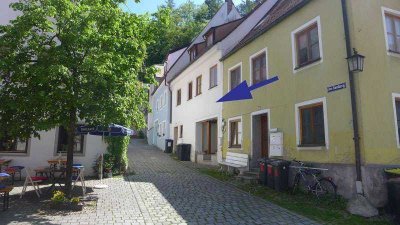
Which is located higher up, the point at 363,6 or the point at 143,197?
the point at 363,6

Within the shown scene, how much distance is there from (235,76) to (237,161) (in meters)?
4.46

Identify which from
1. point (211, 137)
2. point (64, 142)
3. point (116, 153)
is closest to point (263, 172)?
point (116, 153)

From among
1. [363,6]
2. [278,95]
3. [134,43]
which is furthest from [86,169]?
[363,6]

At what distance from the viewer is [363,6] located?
32.0ft

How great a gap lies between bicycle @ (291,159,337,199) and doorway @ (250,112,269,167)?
3.33m

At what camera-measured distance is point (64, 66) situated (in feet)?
27.3

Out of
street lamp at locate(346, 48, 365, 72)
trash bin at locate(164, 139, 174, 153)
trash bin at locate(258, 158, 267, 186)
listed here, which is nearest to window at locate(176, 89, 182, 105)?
trash bin at locate(164, 139, 174, 153)

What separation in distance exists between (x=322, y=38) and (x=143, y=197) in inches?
293

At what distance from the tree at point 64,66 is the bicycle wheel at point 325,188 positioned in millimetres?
5999

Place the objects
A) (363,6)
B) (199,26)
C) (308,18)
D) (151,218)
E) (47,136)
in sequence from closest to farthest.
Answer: (151,218), (363,6), (308,18), (47,136), (199,26)

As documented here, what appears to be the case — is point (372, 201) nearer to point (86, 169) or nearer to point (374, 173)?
point (374, 173)

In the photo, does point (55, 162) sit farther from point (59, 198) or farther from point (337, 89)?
point (337, 89)

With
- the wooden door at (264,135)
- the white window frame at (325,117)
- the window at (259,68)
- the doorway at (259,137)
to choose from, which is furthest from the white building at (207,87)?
the white window frame at (325,117)

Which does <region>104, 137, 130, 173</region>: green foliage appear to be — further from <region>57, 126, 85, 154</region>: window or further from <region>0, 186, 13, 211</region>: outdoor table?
<region>0, 186, 13, 211</region>: outdoor table
